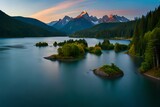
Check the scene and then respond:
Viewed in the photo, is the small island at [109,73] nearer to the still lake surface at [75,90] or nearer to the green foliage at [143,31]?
the still lake surface at [75,90]

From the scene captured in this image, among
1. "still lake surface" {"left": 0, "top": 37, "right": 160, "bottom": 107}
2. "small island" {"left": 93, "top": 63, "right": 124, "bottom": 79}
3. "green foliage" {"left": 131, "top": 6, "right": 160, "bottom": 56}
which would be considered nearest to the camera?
"still lake surface" {"left": 0, "top": 37, "right": 160, "bottom": 107}

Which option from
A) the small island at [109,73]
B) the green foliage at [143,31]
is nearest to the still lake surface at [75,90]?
the small island at [109,73]

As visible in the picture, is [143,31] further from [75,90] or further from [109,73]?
[75,90]

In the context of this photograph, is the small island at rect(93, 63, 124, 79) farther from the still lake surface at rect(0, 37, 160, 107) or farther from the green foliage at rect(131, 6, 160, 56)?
the green foliage at rect(131, 6, 160, 56)

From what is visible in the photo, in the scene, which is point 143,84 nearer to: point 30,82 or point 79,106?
point 79,106

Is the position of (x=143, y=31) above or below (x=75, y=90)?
above

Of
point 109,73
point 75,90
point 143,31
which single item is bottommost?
point 75,90

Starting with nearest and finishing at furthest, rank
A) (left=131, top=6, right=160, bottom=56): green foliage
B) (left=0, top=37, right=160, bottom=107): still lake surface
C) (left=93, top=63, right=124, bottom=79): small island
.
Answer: (left=0, top=37, right=160, bottom=107): still lake surface, (left=93, top=63, right=124, bottom=79): small island, (left=131, top=6, right=160, bottom=56): green foliage

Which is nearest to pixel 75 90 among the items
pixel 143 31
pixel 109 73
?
pixel 109 73

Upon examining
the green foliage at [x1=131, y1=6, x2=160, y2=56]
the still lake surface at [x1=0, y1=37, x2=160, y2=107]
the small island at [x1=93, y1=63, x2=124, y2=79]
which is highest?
the green foliage at [x1=131, y1=6, x2=160, y2=56]

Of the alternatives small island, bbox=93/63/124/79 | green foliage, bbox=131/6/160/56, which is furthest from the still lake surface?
green foliage, bbox=131/6/160/56

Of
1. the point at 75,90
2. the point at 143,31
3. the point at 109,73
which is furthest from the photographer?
the point at 143,31
